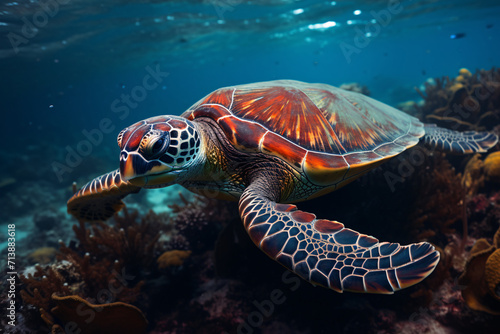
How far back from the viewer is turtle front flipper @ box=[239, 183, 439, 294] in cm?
129

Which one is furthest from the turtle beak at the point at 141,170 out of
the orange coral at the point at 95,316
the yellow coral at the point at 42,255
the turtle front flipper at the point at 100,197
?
the yellow coral at the point at 42,255

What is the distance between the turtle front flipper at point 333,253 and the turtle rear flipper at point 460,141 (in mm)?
2663

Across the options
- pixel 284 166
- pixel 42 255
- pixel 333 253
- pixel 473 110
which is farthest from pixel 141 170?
pixel 473 110

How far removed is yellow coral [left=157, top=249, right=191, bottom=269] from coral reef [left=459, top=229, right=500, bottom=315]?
281cm

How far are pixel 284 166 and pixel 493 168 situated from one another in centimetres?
294

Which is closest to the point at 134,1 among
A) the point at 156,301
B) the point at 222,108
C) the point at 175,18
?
the point at 175,18

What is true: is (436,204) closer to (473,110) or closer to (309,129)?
(309,129)

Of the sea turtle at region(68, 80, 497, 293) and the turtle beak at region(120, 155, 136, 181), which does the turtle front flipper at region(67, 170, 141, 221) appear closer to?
the sea turtle at region(68, 80, 497, 293)

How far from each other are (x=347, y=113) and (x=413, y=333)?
6.97ft

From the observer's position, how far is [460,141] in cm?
337

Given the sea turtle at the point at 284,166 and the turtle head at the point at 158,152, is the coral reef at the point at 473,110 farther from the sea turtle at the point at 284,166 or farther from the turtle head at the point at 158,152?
the turtle head at the point at 158,152

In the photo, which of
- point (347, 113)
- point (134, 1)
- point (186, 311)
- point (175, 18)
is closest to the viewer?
point (186, 311)

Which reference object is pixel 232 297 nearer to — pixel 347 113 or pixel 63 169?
pixel 347 113

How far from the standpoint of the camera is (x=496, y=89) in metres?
4.91
